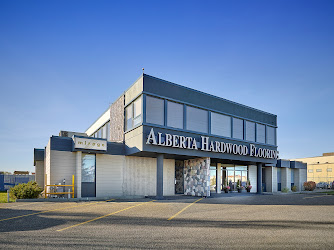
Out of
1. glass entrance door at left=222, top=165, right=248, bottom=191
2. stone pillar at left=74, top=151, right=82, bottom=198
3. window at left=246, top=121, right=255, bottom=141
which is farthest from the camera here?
glass entrance door at left=222, top=165, right=248, bottom=191

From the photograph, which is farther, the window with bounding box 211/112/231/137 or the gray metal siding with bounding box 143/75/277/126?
the window with bounding box 211/112/231/137

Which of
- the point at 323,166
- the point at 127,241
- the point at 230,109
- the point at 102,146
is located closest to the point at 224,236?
the point at 127,241

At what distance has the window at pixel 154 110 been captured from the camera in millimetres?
22953

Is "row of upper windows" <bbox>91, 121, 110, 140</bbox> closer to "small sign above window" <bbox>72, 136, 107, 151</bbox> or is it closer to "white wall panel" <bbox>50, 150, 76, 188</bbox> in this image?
"small sign above window" <bbox>72, 136, 107, 151</bbox>

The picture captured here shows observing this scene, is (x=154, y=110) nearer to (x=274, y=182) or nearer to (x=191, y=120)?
(x=191, y=120)

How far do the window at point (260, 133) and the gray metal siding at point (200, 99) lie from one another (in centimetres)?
66

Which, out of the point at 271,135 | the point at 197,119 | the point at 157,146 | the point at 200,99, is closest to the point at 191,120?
the point at 197,119

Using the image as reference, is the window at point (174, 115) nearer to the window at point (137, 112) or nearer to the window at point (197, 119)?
the window at point (197, 119)

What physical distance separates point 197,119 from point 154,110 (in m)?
4.80

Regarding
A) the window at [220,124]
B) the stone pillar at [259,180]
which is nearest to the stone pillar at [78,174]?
the window at [220,124]

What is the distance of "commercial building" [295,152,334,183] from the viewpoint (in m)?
70.5

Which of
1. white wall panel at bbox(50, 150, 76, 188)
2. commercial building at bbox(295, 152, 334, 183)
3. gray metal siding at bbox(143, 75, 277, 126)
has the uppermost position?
gray metal siding at bbox(143, 75, 277, 126)

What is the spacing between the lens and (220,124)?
28578 mm

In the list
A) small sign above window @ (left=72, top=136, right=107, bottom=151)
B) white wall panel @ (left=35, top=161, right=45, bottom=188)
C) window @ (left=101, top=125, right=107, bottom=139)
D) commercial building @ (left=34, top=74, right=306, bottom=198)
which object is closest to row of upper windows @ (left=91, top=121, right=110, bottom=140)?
window @ (left=101, top=125, right=107, bottom=139)
